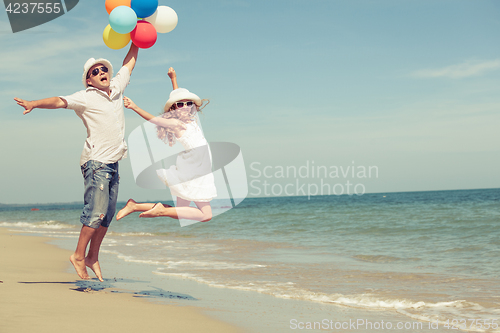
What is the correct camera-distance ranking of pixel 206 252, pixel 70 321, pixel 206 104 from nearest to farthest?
pixel 70 321 < pixel 206 104 < pixel 206 252

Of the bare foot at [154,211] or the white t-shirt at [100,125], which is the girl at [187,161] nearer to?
the bare foot at [154,211]

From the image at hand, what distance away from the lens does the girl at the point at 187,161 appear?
14.3 ft

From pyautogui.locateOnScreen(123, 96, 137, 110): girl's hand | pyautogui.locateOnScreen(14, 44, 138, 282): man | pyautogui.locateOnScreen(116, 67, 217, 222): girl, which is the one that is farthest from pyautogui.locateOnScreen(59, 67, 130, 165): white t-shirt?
pyautogui.locateOnScreen(116, 67, 217, 222): girl

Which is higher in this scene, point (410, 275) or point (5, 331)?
point (5, 331)

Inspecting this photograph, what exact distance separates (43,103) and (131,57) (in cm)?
127

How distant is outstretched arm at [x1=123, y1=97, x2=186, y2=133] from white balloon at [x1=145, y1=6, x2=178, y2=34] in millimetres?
990

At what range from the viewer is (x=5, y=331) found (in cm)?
309

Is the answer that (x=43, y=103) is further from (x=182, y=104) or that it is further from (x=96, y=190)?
(x=182, y=104)

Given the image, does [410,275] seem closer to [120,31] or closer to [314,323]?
[314,323]

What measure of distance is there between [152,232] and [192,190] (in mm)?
12756

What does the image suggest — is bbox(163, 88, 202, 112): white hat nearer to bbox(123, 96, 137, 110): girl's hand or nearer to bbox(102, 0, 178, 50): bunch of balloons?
bbox(123, 96, 137, 110): girl's hand

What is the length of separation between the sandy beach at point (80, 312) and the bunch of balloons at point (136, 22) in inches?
103

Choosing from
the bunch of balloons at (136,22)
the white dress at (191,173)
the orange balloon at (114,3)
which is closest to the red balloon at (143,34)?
the bunch of balloons at (136,22)

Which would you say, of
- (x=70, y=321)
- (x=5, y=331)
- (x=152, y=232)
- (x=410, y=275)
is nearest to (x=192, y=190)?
(x=70, y=321)
